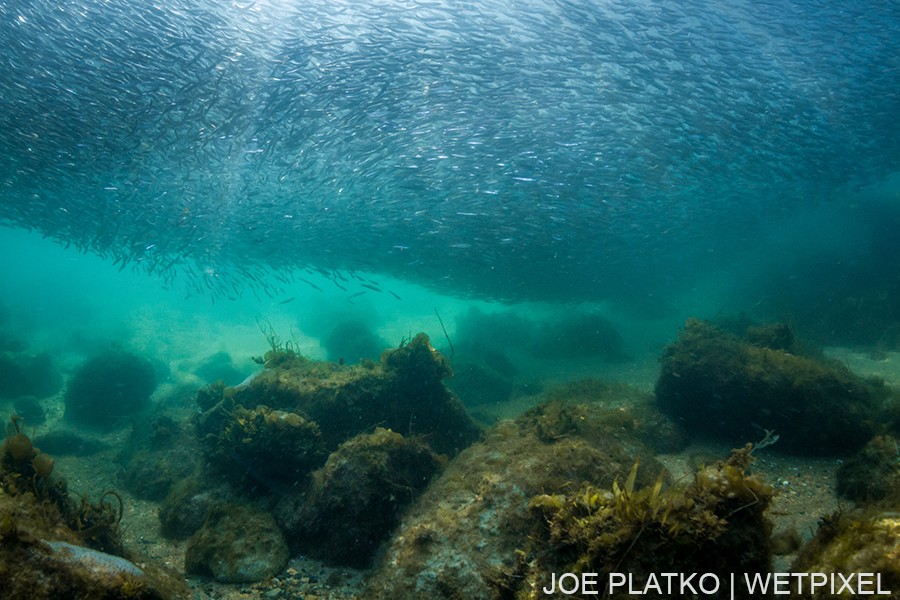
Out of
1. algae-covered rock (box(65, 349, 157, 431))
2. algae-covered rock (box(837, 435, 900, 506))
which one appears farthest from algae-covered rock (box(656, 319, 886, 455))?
algae-covered rock (box(65, 349, 157, 431))

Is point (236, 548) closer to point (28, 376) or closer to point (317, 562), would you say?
point (317, 562)

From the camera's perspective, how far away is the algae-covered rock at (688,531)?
2.61m

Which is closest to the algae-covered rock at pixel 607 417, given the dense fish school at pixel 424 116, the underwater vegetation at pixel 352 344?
the dense fish school at pixel 424 116

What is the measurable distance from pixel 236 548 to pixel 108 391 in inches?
620

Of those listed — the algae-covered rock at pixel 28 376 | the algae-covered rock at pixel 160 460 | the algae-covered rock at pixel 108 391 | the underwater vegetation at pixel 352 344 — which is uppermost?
the algae-covered rock at pixel 160 460

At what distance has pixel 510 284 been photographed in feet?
90.6

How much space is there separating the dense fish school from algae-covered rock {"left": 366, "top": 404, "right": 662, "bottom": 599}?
10737mm

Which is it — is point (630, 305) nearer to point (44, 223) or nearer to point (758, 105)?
point (758, 105)

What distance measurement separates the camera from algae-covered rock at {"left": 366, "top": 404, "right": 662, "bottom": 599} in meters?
3.96

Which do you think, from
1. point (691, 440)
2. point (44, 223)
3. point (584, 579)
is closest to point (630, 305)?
point (691, 440)

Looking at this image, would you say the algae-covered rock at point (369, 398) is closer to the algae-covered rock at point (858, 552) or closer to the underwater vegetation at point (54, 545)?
the underwater vegetation at point (54, 545)

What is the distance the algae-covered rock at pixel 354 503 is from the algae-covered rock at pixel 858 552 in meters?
4.64

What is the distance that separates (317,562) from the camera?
221 inches

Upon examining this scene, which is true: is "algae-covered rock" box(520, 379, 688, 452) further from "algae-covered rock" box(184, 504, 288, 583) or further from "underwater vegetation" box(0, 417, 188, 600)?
"underwater vegetation" box(0, 417, 188, 600)
